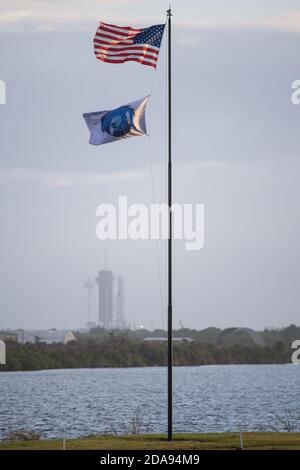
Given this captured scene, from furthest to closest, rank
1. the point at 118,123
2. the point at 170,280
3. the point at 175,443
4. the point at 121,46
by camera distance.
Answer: the point at 121,46, the point at 118,123, the point at 170,280, the point at 175,443

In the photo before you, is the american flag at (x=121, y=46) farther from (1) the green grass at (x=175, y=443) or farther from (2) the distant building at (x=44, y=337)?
(2) the distant building at (x=44, y=337)

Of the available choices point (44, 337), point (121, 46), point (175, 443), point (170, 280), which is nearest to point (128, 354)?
point (44, 337)

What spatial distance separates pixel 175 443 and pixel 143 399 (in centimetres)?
5562

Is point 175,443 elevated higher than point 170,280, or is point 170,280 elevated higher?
point 170,280

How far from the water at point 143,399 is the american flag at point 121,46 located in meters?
20.3

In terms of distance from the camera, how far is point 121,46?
41406mm

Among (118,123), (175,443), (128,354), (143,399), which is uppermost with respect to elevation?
(118,123)

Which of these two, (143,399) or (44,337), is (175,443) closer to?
(143,399)

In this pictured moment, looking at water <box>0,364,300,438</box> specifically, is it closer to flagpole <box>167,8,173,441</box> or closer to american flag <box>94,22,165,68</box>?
flagpole <box>167,8,173,441</box>

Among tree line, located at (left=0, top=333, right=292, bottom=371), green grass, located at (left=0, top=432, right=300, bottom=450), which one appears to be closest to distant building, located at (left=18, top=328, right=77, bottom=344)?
tree line, located at (left=0, top=333, right=292, bottom=371)

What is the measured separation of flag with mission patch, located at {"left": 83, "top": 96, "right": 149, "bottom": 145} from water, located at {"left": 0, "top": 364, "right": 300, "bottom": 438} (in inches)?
703

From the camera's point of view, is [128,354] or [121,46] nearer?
[121,46]

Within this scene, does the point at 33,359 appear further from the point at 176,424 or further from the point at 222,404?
the point at 176,424

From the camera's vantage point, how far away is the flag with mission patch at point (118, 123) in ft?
135
